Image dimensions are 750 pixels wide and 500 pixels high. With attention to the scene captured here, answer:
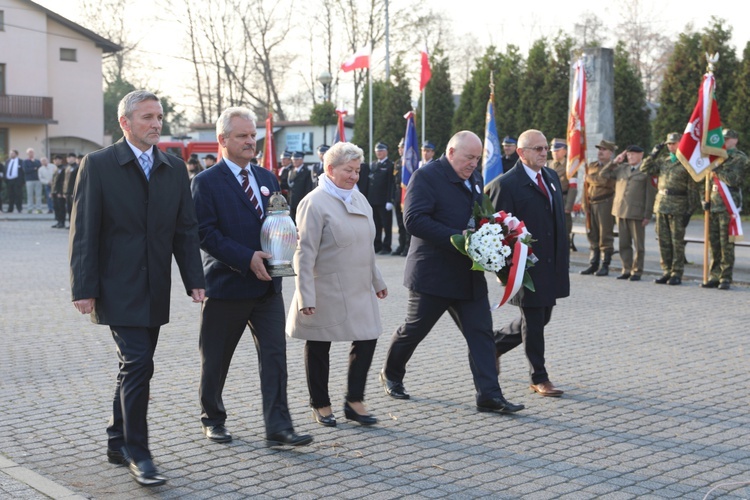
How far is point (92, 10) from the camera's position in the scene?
187 feet

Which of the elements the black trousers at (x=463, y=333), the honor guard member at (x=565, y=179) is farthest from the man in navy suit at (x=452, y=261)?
the honor guard member at (x=565, y=179)

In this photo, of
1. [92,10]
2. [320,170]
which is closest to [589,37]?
[92,10]

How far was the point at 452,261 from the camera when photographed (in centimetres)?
673

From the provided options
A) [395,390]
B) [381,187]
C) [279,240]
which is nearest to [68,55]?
[381,187]

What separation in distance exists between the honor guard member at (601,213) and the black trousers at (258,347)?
10.3 meters

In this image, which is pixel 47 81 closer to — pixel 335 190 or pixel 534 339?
pixel 534 339

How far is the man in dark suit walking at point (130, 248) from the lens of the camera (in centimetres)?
498

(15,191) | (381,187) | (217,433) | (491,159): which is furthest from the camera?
(15,191)

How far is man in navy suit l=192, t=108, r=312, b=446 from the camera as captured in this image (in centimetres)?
564

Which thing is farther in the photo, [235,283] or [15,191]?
[15,191]

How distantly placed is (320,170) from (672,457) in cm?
1374

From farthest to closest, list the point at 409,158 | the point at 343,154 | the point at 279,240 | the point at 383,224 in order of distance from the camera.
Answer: the point at 409,158, the point at 383,224, the point at 343,154, the point at 279,240

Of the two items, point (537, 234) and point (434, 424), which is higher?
point (537, 234)

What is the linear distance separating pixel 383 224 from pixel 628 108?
13.6m
